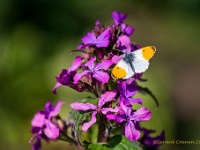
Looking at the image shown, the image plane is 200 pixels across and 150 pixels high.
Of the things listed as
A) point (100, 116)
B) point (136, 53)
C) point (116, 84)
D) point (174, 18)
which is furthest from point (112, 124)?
point (174, 18)

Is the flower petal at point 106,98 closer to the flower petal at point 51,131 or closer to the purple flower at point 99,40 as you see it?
the purple flower at point 99,40

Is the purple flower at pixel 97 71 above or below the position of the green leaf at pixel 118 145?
above

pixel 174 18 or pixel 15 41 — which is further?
pixel 174 18

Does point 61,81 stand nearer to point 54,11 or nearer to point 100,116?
point 100,116

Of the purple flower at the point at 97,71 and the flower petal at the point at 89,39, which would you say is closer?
the purple flower at the point at 97,71

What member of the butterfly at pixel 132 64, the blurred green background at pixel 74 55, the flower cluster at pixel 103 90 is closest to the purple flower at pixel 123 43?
the flower cluster at pixel 103 90

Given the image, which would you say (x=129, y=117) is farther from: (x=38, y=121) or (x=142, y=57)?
(x=38, y=121)

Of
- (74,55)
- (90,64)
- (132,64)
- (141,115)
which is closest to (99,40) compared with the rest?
(90,64)

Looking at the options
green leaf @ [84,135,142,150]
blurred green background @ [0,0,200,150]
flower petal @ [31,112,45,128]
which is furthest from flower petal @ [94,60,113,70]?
blurred green background @ [0,0,200,150]
